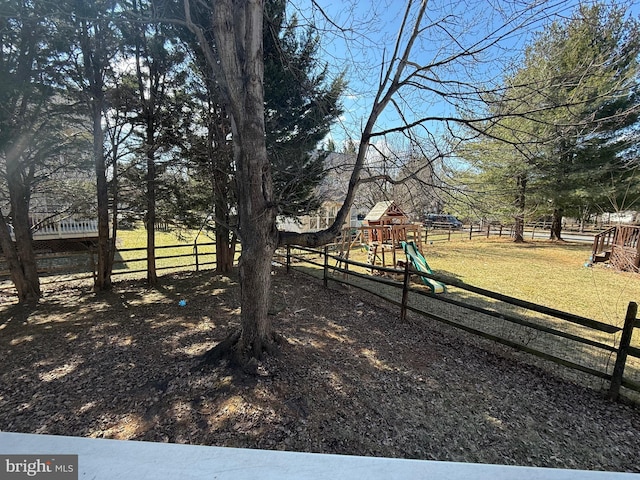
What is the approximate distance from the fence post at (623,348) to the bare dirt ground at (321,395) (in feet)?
0.52

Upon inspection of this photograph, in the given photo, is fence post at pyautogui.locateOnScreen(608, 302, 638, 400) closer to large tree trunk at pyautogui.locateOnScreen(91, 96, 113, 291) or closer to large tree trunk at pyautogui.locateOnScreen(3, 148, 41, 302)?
large tree trunk at pyautogui.locateOnScreen(91, 96, 113, 291)

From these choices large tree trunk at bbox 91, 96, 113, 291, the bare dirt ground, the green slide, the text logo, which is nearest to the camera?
the text logo

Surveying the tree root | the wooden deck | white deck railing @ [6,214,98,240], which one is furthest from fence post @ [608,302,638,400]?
white deck railing @ [6,214,98,240]

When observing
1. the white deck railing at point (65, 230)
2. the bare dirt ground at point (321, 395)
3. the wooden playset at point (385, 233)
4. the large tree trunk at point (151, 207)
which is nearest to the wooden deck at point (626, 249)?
the wooden playset at point (385, 233)

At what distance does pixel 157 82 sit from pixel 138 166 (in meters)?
2.14

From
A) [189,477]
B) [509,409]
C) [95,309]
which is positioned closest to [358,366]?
[509,409]

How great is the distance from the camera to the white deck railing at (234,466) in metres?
0.69

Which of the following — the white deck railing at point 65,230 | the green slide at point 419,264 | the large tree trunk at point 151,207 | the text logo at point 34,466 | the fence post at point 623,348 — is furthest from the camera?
the white deck railing at point 65,230

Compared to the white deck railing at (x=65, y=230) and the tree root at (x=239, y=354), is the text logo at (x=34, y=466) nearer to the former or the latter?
the tree root at (x=239, y=354)

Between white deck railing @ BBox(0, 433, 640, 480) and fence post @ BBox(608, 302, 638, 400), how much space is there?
3.24 m

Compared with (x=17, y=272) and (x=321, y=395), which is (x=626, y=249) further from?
(x=17, y=272)

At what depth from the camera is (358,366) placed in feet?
11.6

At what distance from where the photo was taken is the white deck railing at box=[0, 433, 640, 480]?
27.0 inches

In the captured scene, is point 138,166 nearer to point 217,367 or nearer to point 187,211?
point 187,211
